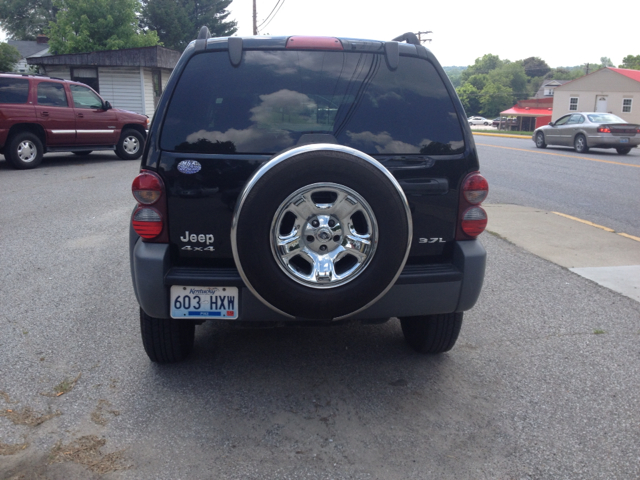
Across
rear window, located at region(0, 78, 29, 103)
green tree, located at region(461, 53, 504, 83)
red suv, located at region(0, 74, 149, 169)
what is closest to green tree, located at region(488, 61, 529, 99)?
green tree, located at region(461, 53, 504, 83)

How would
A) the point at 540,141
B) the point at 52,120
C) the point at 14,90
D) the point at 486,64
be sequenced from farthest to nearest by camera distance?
the point at 486,64 < the point at 540,141 < the point at 52,120 < the point at 14,90

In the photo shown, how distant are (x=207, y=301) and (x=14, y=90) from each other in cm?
1190

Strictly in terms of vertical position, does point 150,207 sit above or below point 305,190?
below

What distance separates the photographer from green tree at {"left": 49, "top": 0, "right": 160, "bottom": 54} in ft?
104

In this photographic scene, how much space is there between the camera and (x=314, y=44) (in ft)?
11.5

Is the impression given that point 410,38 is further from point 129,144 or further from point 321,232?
point 129,144

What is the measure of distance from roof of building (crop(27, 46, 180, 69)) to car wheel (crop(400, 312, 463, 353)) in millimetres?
25228

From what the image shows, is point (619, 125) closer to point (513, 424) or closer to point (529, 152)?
point (529, 152)

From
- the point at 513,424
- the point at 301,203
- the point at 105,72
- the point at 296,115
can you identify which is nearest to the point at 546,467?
the point at 513,424

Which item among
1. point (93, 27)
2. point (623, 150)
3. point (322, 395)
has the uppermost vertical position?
point (93, 27)

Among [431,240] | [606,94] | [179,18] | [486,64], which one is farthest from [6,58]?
[486,64]

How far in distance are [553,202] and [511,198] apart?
0.72 m

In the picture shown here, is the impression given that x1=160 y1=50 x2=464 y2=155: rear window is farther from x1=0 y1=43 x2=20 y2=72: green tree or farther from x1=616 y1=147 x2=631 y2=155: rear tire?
x1=0 y1=43 x2=20 y2=72: green tree

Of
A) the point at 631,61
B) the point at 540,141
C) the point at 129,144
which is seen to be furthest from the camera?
the point at 631,61
